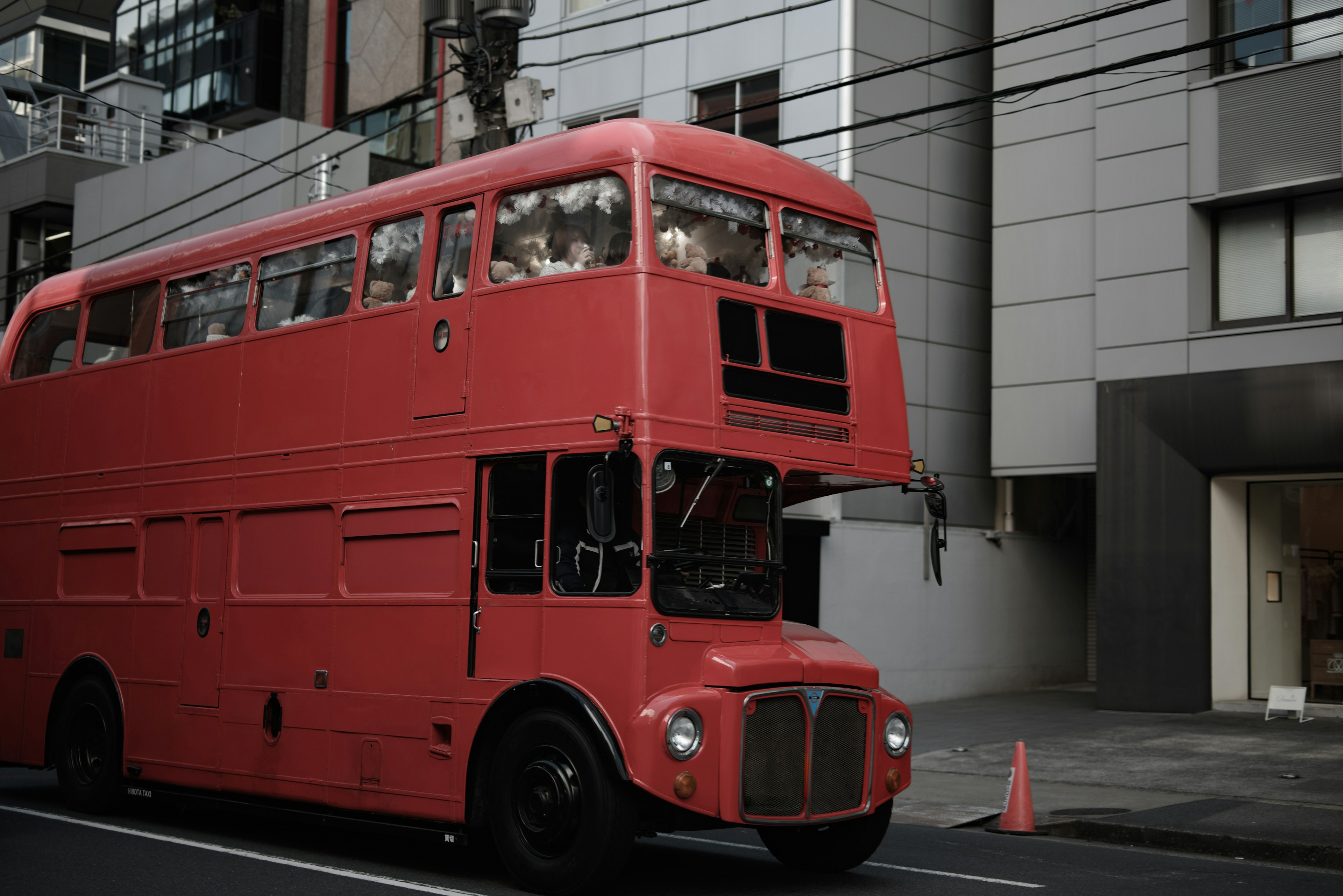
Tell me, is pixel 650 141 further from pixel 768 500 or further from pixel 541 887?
pixel 541 887

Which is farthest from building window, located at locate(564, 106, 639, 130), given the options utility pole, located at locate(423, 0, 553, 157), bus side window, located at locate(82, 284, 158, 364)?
bus side window, located at locate(82, 284, 158, 364)

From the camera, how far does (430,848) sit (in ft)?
33.4

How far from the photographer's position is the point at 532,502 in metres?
8.52

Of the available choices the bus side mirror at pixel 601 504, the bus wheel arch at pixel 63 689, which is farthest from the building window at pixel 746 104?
the bus side mirror at pixel 601 504

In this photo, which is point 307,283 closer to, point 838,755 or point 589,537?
point 589,537

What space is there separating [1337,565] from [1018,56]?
8621mm

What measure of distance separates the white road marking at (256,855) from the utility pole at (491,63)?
7.29 m

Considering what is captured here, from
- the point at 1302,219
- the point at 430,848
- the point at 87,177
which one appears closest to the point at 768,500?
the point at 430,848

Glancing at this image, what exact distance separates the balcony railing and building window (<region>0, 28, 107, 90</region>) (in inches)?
174

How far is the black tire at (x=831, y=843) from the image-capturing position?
29.3 feet

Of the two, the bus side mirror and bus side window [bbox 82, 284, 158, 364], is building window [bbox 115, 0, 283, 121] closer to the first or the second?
bus side window [bbox 82, 284, 158, 364]

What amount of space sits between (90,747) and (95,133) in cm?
2375

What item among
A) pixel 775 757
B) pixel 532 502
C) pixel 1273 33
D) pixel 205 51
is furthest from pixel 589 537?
pixel 205 51

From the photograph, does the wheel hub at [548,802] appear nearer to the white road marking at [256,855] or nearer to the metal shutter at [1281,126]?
the white road marking at [256,855]
